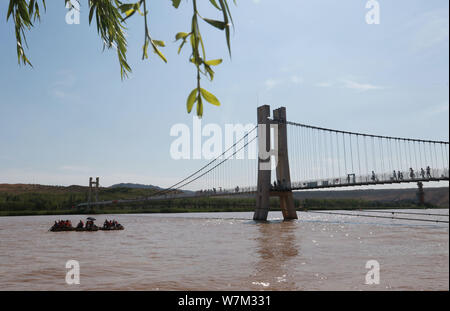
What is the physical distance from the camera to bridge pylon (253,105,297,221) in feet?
108

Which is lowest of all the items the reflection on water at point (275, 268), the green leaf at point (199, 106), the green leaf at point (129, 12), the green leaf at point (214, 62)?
the reflection on water at point (275, 268)

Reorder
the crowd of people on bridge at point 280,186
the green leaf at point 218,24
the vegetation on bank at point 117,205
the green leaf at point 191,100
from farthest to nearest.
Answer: the vegetation on bank at point 117,205 < the crowd of people on bridge at point 280,186 < the green leaf at point 191,100 < the green leaf at point 218,24

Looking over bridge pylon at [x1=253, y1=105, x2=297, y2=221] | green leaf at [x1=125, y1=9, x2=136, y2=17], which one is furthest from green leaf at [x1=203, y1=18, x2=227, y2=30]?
bridge pylon at [x1=253, y1=105, x2=297, y2=221]

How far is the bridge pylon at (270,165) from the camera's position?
1292 inches

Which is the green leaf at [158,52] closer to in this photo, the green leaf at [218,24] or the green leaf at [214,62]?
the green leaf at [214,62]

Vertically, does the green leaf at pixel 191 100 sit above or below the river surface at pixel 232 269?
above

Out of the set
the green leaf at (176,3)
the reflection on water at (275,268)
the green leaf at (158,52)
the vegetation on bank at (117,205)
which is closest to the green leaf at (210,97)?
the green leaf at (158,52)

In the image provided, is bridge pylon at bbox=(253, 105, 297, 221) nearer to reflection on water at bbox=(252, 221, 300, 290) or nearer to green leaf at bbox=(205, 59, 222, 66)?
reflection on water at bbox=(252, 221, 300, 290)

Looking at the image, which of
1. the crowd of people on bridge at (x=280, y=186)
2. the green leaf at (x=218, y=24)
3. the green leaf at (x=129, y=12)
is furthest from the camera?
the crowd of people on bridge at (x=280, y=186)

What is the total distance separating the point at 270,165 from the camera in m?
33.7

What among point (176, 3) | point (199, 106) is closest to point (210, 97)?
point (199, 106)

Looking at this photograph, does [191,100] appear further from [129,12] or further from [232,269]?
[232,269]
